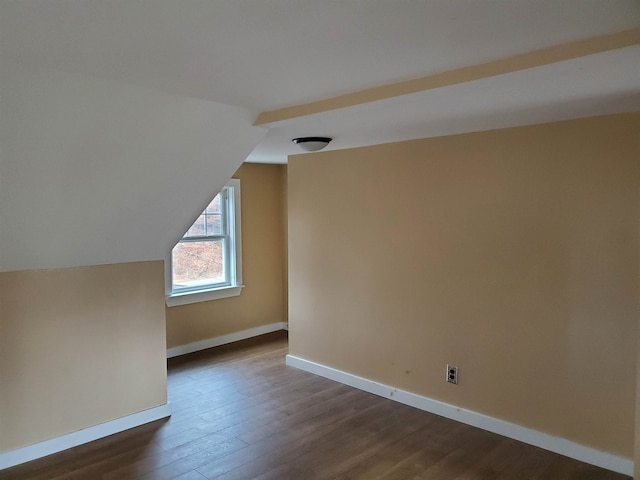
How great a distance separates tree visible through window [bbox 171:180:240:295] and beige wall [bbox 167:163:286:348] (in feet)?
0.52

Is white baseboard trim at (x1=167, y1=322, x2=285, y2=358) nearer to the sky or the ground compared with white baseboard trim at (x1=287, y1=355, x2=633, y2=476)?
nearer to the sky

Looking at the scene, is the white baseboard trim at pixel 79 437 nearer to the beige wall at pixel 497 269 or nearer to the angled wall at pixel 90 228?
the angled wall at pixel 90 228

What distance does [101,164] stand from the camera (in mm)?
2496

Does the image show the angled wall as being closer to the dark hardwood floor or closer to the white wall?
the white wall

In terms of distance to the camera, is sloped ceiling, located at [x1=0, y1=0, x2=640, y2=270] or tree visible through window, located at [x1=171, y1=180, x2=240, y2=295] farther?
tree visible through window, located at [x1=171, y1=180, x2=240, y2=295]

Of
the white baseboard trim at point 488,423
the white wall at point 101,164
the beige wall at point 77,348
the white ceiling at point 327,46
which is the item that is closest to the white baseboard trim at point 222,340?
the white baseboard trim at point 488,423

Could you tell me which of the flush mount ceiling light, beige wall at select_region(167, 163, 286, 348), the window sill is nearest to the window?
the window sill

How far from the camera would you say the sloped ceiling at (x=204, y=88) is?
142cm

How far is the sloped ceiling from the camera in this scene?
1417 mm

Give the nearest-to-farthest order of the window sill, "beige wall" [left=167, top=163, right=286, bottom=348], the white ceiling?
the white ceiling < the window sill < "beige wall" [left=167, top=163, right=286, bottom=348]

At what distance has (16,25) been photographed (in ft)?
4.83

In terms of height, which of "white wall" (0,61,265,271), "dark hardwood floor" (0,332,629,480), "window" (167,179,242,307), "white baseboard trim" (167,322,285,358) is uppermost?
"white wall" (0,61,265,271)

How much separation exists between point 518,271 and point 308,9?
2.39 metres

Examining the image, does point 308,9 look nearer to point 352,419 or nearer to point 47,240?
point 47,240
